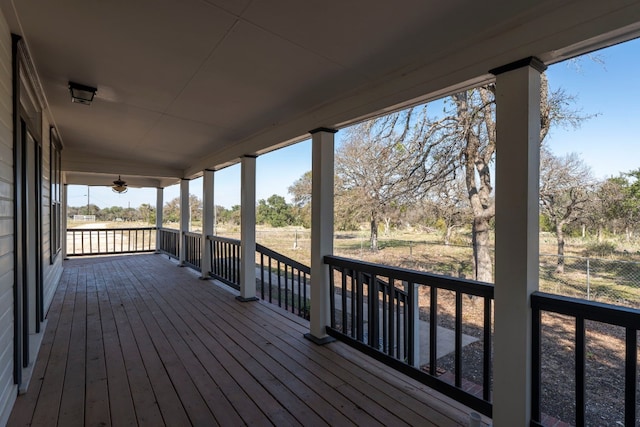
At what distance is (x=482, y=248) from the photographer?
728 cm

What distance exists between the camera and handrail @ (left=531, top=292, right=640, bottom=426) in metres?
1.35

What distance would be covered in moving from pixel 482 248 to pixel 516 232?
6.36m

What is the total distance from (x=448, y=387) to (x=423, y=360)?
286cm

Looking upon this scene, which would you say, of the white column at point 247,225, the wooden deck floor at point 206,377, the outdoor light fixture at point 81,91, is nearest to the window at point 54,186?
the wooden deck floor at point 206,377

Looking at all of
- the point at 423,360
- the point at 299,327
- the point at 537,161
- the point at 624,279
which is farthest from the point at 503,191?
the point at 624,279

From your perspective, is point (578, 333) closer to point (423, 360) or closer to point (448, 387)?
point (448, 387)

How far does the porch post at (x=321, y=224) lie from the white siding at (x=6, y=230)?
2.14m

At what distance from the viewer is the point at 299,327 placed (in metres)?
3.34

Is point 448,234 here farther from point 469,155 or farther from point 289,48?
point 289,48

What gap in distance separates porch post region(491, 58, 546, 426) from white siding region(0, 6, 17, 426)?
2748 mm

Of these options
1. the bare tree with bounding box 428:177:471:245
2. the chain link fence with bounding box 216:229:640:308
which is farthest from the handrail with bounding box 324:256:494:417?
the bare tree with bounding box 428:177:471:245

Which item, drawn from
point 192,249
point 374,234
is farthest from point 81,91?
point 374,234

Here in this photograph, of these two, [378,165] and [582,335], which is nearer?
[582,335]

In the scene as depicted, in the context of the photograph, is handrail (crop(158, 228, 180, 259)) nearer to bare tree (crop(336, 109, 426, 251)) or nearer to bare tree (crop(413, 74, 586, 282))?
bare tree (crop(336, 109, 426, 251))
